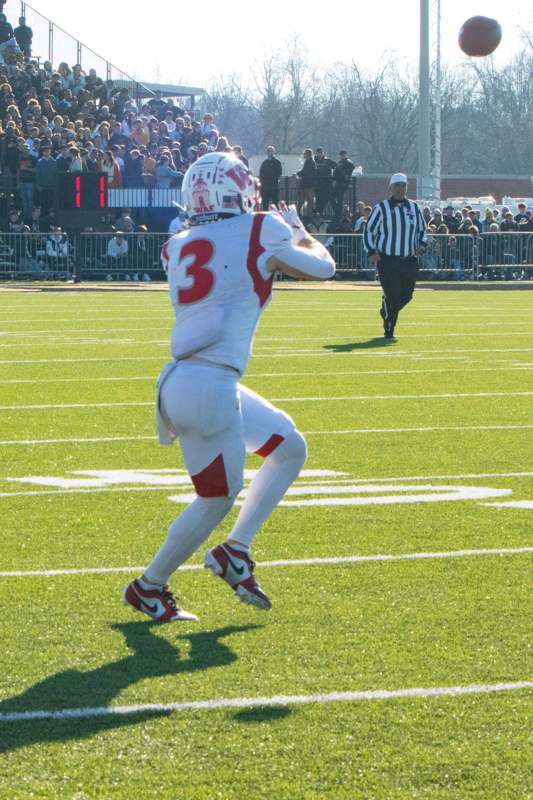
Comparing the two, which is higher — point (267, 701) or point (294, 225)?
point (294, 225)

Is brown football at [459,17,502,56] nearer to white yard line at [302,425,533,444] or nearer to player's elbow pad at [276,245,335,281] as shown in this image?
white yard line at [302,425,533,444]

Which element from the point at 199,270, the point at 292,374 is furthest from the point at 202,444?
the point at 292,374

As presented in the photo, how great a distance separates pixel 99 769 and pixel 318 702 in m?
0.75

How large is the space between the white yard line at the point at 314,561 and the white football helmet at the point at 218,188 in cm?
142

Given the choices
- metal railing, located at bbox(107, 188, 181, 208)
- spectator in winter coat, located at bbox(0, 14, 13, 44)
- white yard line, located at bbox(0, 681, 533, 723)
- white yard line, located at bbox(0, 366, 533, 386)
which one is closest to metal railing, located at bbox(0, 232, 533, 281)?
metal railing, located at bbox(107, 188, 181, 208)

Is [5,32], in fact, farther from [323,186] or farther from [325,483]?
[325,483]

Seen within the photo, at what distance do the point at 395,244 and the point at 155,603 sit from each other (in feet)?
38.0

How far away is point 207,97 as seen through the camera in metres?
117

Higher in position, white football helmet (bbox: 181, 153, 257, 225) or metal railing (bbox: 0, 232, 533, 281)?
white football helmet (bbox: 181, 153, 257, 225)

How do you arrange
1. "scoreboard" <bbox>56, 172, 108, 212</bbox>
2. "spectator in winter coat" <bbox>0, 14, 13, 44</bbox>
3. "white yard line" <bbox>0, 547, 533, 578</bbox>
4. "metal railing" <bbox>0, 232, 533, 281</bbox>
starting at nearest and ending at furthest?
1. "white yard line" <bbox>0, 547, 533, 578</bbox>
2. "scoreboard" <bbox>56, 172, 108, 212</bbox>
3. "metal railing" <bbox>0, 232, 533, 281</bbox>
4. "spectator in winter coat" <bbox>0, 14, 13, 44</bbox>

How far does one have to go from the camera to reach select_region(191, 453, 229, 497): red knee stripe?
5.41 meters

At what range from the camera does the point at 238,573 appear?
218 inches

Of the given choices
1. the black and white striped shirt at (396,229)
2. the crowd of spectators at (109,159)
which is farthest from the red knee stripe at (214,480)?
the crowd of spectators at (109,159)

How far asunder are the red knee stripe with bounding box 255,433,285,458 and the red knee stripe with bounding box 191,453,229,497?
34 cm
